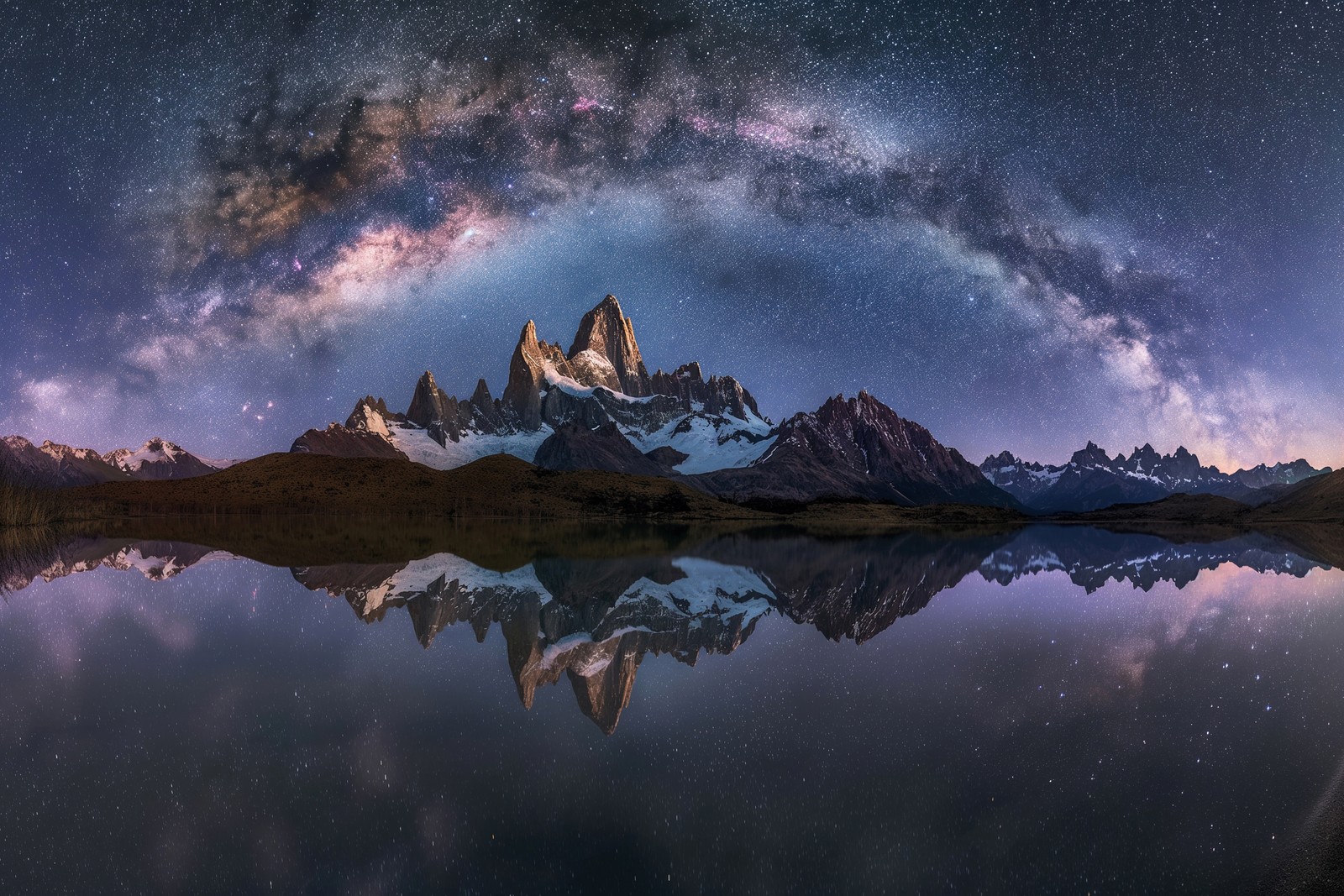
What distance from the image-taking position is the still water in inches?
477

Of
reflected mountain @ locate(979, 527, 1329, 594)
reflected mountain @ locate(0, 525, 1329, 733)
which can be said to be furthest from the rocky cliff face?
reflected mountain @ locate(979, 527, 1329, 594)

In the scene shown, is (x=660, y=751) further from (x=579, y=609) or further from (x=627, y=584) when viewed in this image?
(x=627, y=584)

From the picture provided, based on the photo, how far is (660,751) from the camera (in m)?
17.5

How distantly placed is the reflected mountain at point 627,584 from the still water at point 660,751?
43 cm

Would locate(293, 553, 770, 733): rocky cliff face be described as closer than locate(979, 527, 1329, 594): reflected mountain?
Yes

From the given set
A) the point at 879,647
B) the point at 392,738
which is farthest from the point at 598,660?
the point at 879,647

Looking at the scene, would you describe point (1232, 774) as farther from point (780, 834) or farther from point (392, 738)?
point (392, 738)

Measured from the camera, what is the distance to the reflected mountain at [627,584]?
94.1ft

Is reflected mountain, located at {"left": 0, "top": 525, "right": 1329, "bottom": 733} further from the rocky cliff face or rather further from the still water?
the still water

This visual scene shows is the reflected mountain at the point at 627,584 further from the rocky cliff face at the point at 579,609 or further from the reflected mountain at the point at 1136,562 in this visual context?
the reflected mountain at the point at 1136,562

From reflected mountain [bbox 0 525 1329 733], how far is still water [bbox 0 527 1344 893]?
1.40 feet

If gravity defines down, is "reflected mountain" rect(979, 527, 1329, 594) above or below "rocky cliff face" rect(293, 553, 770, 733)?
below

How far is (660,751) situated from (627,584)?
34.6 m

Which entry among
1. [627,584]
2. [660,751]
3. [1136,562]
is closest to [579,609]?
[627,584]
